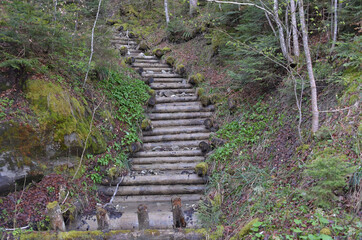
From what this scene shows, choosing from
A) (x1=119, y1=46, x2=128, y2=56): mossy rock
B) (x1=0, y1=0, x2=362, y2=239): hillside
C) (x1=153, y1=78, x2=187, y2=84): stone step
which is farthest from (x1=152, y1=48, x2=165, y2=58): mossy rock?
(x1=0, y1=0, x2=362, y2=239): hillside

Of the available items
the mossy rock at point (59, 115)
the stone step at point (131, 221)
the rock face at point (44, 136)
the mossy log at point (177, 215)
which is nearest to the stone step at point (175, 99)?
the rock face at point (44, 136)

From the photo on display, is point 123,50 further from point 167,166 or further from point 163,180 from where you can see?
point 163,180

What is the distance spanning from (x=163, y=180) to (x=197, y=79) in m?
4.78

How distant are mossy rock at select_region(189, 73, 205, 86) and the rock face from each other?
4.58 m

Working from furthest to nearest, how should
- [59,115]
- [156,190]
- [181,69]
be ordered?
1. [181,69]
2. [156,190]
3. [59,115]

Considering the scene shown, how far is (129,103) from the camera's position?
7.50m

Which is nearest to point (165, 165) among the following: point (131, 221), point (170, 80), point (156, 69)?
point (131, 221)

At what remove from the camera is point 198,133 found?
280 inches

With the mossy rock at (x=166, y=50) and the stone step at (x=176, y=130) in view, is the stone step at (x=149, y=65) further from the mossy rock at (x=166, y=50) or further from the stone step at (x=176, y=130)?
the stone step at (x=176, y=130)

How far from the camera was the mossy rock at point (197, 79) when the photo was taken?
9227 mm

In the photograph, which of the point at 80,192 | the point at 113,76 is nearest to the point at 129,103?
the point at 113,76

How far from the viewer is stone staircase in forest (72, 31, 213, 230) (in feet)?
14.7

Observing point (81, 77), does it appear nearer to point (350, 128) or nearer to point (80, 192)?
point (80, 192)

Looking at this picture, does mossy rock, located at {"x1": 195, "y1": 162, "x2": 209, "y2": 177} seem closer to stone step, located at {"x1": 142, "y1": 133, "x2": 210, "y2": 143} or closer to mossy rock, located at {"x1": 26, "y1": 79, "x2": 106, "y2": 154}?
stone step, located at {"x1": 142, "y1": 133, "x2": 210, "y2": 143}
